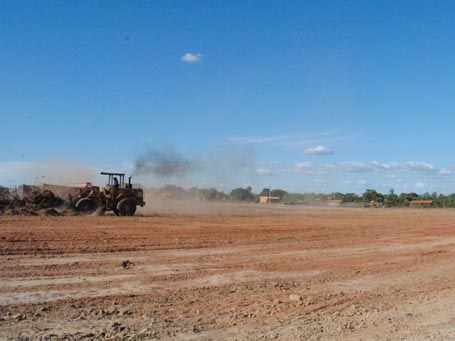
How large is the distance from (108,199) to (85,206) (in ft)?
4.55

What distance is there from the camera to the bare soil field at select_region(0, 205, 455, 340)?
24.4ft

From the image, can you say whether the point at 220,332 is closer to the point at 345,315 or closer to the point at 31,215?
the point at 345,315

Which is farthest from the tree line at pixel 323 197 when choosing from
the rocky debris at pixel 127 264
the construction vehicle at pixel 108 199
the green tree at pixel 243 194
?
the rocky debris at pixel 127 264

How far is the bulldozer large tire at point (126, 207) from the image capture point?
3044cm

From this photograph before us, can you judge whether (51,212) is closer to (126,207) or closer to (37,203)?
(37,203)

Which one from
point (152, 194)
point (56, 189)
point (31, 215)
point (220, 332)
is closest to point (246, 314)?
point (220, 332)

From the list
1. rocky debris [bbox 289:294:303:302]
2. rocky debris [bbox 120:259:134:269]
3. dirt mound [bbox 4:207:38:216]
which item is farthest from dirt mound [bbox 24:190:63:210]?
rocky debris [bbox 289:294:303:302]

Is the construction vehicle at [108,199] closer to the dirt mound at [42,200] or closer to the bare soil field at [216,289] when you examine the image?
the dirt mound at [42,200]

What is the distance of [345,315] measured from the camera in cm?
842

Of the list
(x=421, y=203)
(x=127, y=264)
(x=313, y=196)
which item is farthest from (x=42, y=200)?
(x=313, y=196)

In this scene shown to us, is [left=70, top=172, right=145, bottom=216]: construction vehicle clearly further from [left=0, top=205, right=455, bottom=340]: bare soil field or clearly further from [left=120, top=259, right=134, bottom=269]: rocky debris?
[left=120, top=259, right=134, bottom=269]: rocky debris

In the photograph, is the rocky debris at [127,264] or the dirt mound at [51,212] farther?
the dirt mound at [51,212]

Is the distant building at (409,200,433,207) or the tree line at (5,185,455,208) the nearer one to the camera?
the tree line at (5,185,455,208)

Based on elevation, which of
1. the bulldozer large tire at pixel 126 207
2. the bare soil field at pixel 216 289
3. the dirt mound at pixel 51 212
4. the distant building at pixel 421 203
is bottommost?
the bare soil field at pixel 216 289
